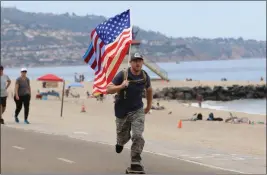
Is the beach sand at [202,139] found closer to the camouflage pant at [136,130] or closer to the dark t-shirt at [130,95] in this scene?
the camouflage pant at [136,130]

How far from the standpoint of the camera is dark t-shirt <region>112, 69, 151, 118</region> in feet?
30.0

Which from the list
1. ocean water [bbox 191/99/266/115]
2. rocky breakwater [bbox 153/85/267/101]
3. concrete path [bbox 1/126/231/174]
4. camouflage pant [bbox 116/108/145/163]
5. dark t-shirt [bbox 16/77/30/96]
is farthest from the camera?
rocky breakwater [bbox 153/85/267/101]

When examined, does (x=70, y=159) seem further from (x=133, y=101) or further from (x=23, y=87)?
(x=23, y=87)

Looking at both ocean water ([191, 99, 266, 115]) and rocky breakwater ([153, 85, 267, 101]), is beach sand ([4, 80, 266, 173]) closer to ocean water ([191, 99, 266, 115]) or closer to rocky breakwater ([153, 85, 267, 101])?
ocean water ([191, 99, 266, 115])

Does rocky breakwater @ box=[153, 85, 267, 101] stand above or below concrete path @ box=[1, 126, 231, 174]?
above

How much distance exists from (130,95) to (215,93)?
55.7 meters

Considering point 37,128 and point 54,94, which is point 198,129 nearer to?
point 37,128

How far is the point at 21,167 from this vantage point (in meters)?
11.4

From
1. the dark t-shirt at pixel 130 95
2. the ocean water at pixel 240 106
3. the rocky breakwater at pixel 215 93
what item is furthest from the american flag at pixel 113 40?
the rocky breakwater at pixel 215 93

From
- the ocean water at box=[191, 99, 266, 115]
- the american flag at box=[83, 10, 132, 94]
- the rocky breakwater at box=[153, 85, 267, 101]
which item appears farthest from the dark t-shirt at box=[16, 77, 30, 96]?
the rocky breakwater at box=[153, 85, 267, 101]

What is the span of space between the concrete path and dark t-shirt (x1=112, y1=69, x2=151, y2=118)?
161cm

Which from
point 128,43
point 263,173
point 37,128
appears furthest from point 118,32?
point 37,128

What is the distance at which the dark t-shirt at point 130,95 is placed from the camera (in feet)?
30.0

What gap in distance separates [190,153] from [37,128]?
18.1ft
